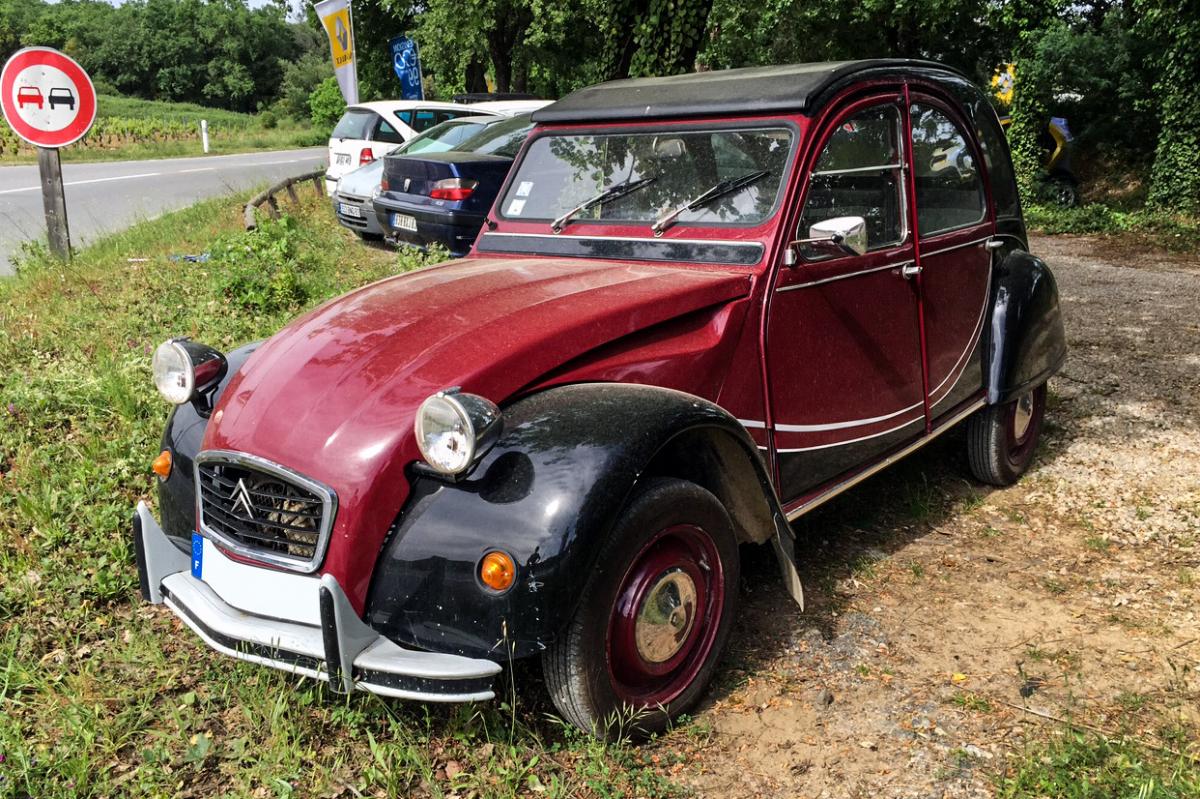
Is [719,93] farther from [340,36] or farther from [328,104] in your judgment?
[328,104]

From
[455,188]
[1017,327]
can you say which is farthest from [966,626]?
[455,188]

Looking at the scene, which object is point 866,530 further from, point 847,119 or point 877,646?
point 847,119

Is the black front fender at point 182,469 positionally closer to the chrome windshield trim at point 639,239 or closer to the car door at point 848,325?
the chrome windshield trim at point 639,239

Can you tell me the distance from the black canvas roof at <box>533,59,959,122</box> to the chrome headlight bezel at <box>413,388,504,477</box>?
1797 millimetres

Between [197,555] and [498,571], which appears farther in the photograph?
[197,555]

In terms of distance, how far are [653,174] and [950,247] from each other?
1483mm

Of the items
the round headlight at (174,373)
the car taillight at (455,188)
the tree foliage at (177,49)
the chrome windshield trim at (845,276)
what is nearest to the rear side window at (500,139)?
the car taillight at (455,188)

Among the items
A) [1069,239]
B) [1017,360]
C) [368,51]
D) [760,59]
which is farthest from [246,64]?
[1017,360]

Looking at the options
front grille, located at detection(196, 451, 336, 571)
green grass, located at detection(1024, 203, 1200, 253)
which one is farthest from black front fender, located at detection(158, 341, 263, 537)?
green grass, located at detection(1024, 203, 1200, 253)

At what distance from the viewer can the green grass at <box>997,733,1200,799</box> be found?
8.66ft

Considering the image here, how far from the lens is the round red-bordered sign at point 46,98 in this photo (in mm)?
6953

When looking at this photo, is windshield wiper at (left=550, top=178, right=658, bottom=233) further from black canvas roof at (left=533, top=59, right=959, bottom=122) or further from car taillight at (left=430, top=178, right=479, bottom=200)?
car taillight at (left=430, top=178, right=479, bottom=200)

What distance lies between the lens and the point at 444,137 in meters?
10.8

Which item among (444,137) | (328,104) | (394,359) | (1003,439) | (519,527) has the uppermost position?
(328,104)
